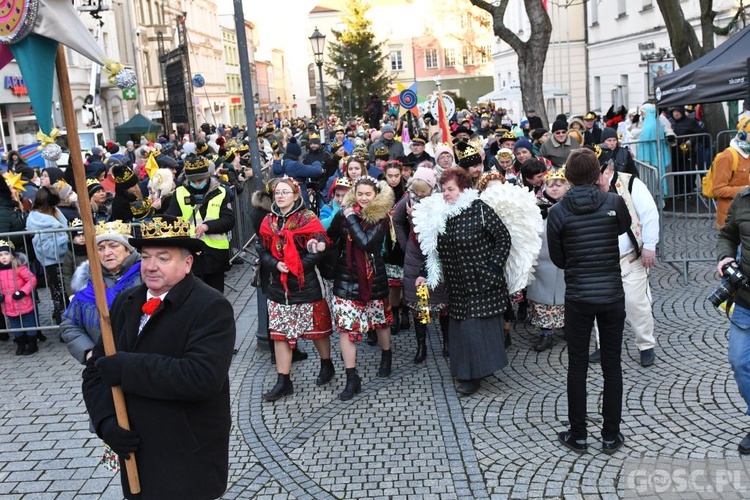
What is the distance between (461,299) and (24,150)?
18.5 meters

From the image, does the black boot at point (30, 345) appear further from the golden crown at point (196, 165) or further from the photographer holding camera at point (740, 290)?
the photographer holding camera at point (740, 290)

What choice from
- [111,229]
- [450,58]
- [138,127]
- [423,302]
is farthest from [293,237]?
[450,58]

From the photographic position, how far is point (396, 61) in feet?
273

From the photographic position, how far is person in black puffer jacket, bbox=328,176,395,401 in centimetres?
700

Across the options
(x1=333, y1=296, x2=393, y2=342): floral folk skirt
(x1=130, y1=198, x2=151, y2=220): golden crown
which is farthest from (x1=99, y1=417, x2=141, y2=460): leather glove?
(x1=130, y1=198, x2=151, y2=220): golden crown

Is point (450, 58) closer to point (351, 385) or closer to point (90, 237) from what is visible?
point (351, 385)

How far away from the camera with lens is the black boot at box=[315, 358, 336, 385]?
137 inches

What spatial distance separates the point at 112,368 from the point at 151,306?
319mm

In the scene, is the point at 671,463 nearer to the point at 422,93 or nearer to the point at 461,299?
the point at 461,299

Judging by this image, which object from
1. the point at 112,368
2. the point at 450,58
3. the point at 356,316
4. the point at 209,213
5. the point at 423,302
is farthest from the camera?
the point at 450,58

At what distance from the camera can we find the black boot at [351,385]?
6.87 meters

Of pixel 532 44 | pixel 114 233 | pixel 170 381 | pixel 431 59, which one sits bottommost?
pixel 170 381

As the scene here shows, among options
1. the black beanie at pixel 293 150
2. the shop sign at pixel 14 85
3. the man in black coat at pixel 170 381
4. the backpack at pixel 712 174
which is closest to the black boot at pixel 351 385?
the man in black coat at pixel 170 381

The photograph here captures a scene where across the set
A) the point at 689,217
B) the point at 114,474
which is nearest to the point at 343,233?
the point at 114,474
